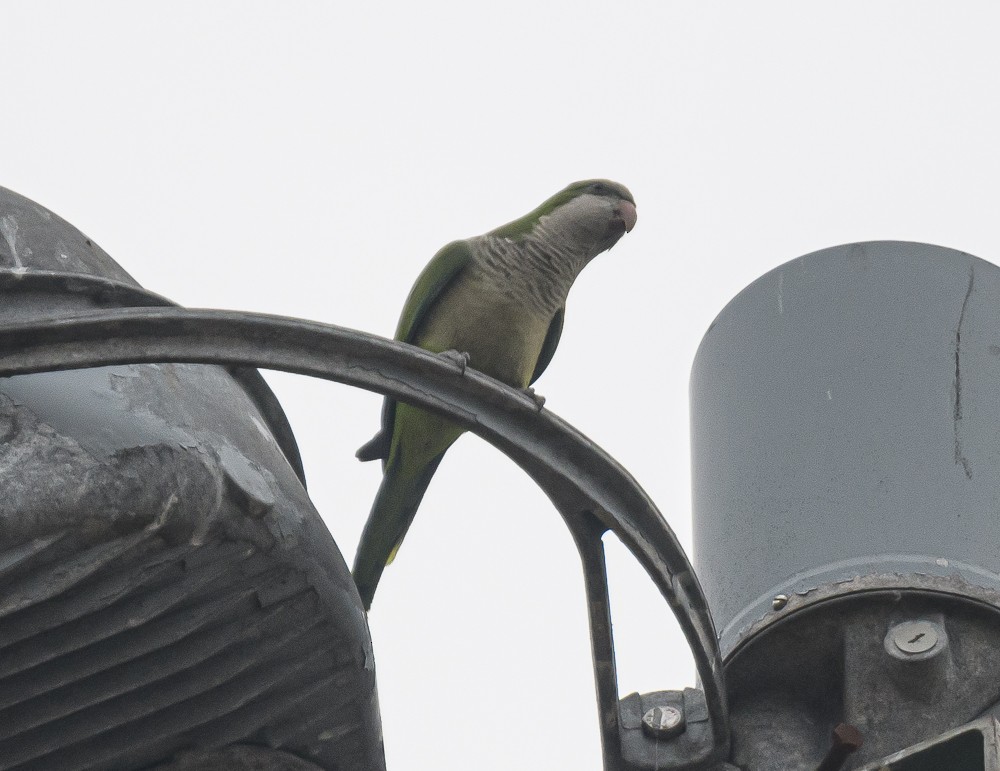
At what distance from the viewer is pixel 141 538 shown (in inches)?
75.7

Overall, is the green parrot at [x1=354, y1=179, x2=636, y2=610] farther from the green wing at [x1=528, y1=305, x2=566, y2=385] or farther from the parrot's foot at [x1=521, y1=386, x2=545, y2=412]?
the parrot's foot at [x1=521, y1=386, x2=545, y2=412]

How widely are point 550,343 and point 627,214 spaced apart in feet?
1.79

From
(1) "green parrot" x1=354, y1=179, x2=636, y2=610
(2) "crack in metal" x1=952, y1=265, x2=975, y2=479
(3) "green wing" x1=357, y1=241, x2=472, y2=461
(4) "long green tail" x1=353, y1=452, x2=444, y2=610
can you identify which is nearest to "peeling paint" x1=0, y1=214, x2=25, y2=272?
(2) "crack in metal" x1=952, y1=265, x2=975, y2=479

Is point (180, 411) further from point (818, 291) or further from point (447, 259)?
point (447, 259)

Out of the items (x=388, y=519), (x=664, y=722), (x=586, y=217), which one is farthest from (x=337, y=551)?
(x=586, y=217)

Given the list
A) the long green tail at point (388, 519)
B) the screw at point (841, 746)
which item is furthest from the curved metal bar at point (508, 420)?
the long green tail at point (388, 519)

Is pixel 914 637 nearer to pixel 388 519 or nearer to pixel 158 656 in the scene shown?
pixel 158 656

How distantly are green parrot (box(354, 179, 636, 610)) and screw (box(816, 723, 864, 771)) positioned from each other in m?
2.42

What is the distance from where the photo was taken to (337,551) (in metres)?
2.22

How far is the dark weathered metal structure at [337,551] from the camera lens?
190 centimetres

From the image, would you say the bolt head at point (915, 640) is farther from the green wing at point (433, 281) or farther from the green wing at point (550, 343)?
the green wing at point (550, 343)

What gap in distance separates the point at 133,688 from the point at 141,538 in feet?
0.96

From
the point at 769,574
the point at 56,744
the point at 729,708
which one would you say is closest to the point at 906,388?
the point at 769,574

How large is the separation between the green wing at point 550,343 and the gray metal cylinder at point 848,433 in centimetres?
227
